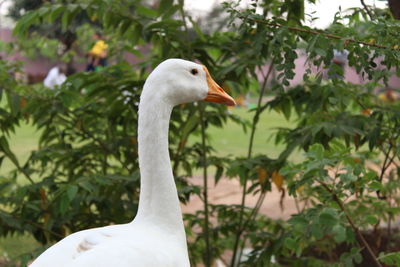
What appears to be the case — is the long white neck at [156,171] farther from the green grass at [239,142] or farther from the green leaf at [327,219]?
the green grass at [239,142]

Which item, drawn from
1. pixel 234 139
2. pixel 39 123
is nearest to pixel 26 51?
pixel 39 123

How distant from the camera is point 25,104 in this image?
240cm

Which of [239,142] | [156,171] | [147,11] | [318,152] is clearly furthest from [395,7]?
[239,142]

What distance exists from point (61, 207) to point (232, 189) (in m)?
3.74

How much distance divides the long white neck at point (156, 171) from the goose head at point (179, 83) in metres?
0.03

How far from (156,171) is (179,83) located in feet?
0.82

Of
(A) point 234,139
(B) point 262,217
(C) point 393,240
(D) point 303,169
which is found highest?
(D) point 303,169

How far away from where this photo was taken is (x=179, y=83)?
1574 millimetres

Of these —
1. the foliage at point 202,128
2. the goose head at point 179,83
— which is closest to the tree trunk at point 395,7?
the foliage at point 202,128

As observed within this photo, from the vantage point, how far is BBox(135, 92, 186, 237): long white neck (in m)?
1.54

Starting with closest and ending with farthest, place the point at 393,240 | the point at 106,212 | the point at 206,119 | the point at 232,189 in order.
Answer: the point at 106,212
the point at 206,119
the point at 393,240
the point at 232,189

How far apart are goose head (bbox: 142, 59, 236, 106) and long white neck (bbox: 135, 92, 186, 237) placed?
0.03m

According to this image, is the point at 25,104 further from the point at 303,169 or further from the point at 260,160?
the point at 303,169

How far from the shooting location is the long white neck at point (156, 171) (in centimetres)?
154
